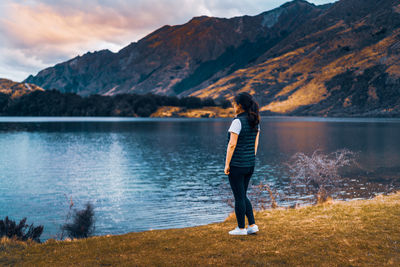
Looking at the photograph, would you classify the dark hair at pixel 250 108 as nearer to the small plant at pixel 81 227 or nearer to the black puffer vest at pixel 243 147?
the black puffer vest at pixel 243 147

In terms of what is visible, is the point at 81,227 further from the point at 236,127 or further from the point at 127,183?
the point at 127,183

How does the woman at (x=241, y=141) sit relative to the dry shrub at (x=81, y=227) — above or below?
above

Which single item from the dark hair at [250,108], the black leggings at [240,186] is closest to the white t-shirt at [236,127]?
the dark hair at [250,108]

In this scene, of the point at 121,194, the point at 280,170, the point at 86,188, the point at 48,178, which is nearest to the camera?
the point at 121,194

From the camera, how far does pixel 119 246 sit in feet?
27.5

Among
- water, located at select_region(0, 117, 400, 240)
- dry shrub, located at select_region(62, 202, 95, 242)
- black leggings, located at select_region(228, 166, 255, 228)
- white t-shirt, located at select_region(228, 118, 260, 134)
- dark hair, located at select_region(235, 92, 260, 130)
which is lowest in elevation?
water, located at select_region(0, 117, 400, 240)

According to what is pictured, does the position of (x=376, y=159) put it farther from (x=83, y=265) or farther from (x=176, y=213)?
(x=83, y=265)

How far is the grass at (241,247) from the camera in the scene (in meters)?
7.01

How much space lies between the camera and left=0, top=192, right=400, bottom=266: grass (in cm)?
701

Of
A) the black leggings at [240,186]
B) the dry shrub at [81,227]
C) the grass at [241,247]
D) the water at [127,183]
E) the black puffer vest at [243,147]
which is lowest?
the water at [127,183]

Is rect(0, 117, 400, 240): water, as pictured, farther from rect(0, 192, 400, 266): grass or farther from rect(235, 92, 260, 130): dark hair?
rect(235, 92, 260, 130): dark hair

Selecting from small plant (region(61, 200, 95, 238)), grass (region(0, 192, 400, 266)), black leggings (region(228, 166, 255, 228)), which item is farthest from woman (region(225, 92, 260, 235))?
small plant (region(61, 200, 95, 238))

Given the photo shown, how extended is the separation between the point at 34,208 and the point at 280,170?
25431 millimetres

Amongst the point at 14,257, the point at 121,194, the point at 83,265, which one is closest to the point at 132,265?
the point at 83,265
